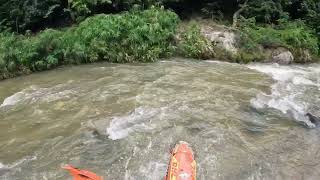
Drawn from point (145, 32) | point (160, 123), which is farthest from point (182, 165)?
point (145, 32)

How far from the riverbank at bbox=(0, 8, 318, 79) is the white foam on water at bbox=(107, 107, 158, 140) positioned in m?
4.56

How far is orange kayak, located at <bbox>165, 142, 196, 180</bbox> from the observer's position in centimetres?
670

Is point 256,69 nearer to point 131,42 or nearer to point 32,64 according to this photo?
point 131,42

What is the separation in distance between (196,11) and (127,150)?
9500 millimetres

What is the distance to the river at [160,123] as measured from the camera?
7.33 metres

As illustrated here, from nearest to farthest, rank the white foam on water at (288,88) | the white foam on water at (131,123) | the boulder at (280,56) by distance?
Result: 1. the white foam on water at (131,123)
2. the white foam on water at (288,88)
3. the boulder at (280,56)

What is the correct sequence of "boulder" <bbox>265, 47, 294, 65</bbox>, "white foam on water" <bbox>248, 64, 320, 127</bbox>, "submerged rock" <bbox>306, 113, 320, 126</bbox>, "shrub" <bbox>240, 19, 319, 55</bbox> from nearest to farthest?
"submerged rock" <bbox>306, 113, 320, 126</bbox> < "white foam on water" <bbox>248, 64, 320, 127</bbox> < "boulder" <bbox>265, 47, 294, 65</bbox> < "shrub" <bbox>240, 19, 319, 55</bbox>

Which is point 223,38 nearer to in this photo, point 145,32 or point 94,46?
point 145,32

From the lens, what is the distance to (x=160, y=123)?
8.54 metres

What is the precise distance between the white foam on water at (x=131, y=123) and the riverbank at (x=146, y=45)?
4564 mm

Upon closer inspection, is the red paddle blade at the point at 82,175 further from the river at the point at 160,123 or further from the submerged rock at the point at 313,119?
the submerged rock at the point at 313,119

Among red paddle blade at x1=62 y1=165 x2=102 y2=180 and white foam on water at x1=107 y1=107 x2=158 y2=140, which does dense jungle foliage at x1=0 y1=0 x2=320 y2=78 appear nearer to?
white foam on water at x1=107 y1=107 x2=158 y2=140

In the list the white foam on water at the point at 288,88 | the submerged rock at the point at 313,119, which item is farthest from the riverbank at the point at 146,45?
the submerged rock at the point at 313,119

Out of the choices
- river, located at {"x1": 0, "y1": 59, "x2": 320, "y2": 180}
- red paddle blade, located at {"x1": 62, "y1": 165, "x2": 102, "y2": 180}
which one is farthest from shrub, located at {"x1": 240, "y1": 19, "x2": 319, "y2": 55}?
red paddle blade, located at {"x1": 62, "y1": 165, "x2": 102, "y2": 180}
